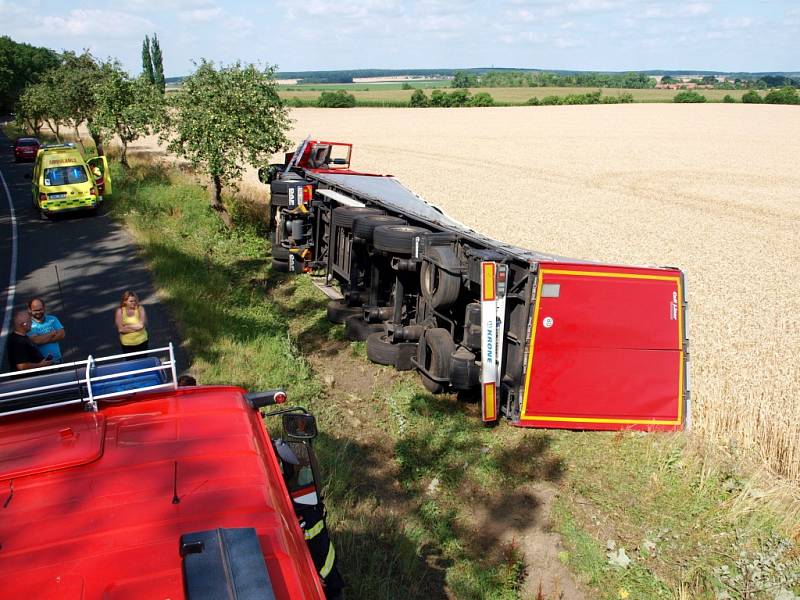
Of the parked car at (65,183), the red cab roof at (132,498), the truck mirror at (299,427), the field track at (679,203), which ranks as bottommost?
the field track at (679,203)

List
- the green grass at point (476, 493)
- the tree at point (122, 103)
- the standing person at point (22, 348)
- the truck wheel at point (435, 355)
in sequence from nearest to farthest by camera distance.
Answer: the green grass at point (476, 493)
the standing person at point (22, 348)
the truck wheel at point (435, 355)
the tree at point (122, 103)

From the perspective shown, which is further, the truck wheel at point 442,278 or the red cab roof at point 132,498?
the truck wheel at point 442,278

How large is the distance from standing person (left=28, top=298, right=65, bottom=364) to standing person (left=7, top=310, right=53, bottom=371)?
254 mm

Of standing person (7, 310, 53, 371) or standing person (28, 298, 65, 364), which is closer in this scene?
standing person (7, 310, 53, 371)

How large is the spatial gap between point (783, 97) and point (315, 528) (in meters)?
94.2

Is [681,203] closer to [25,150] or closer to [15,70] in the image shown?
[25,150]

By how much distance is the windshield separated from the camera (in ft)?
65.2

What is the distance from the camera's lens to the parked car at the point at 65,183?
64.3 feet

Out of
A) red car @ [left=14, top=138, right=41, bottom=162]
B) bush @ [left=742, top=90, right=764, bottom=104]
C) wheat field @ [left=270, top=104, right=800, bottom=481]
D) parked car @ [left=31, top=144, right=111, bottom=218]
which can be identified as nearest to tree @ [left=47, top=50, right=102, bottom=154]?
red car @ [left=14, top=138, right=41, bottom=162]

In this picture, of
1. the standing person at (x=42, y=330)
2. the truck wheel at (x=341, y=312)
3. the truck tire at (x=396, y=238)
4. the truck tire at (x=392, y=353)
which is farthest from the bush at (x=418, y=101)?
the standing person at (x=42, y=330)

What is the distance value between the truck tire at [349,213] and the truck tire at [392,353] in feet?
6.96

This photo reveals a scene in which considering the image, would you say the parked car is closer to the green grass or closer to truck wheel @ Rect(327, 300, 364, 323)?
truck wheel @ Rect(327, 300, 364, 323)

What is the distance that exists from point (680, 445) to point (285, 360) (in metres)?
5.14

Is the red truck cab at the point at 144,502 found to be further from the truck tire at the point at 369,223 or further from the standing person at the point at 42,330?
the truck tire at the point at 369,223
